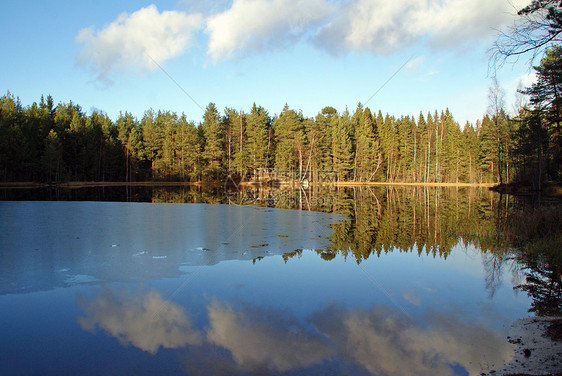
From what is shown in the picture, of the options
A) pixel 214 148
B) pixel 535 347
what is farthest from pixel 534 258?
pixel 214 148

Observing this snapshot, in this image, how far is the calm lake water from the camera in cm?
447

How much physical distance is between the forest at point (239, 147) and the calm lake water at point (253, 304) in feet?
165

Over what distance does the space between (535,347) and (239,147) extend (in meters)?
64.2

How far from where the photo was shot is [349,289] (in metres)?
7.14

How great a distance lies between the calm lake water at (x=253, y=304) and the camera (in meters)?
4.47

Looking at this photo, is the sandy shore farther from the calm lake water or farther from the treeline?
the treeline

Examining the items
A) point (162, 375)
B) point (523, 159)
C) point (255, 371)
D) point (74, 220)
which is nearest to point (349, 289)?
point (255, 371)

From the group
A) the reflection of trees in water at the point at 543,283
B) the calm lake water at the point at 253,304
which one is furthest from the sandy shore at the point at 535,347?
the reflection of trees in water at the point at 543,283

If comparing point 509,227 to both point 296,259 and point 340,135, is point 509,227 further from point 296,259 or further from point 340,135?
point 340,135

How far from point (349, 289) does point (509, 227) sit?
10318 mm

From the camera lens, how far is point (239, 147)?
2648 inches

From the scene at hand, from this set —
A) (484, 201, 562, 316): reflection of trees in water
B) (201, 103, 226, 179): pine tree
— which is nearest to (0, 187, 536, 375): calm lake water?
(484, 201, 562, 316): reflection of trees in water

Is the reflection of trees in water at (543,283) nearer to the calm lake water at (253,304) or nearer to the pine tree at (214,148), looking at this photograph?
the calm lake water at (253,304)

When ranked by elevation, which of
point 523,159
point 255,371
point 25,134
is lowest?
point 255,371
